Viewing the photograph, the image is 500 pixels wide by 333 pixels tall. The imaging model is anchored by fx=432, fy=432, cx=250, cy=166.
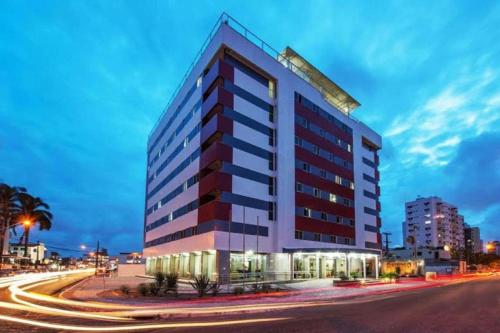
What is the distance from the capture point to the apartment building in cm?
4950

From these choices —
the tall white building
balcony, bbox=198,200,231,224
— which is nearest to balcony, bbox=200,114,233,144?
balcony, bbox=198,200,231,224

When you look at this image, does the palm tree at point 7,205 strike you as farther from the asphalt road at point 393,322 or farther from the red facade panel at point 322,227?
the asphalt road at point 393,322

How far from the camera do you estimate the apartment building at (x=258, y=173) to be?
162 feet

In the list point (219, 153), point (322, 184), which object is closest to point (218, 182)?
point (219, 153)

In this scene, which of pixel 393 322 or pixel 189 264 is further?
pixel 189 264

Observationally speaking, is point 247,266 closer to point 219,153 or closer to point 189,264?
point 189,264

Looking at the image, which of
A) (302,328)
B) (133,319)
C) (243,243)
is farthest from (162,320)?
(243,243)

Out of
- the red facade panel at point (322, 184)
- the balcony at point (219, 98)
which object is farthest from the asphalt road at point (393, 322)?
the red facade panel at point (322, 184)

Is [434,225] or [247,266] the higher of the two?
[434,225]

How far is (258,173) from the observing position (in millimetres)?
52344

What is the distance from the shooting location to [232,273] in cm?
4928

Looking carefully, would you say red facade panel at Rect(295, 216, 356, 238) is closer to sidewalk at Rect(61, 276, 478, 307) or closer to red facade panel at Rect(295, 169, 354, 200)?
red facade panel at Rect(295, 169, 354, 200)

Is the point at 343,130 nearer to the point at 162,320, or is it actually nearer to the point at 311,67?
the point at 311,67

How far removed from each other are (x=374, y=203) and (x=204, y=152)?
37736 millimetres
